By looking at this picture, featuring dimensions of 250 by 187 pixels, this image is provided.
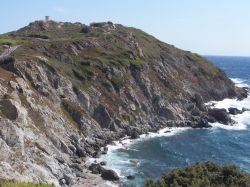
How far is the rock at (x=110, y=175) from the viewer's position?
75.4 metres

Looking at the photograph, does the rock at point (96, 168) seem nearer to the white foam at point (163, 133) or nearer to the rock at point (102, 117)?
the white foam at point (163, 133)

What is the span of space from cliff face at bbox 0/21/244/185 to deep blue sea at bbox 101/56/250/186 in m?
4.93

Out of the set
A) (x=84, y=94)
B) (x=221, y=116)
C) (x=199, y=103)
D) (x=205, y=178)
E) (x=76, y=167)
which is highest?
(x=84, y=94)

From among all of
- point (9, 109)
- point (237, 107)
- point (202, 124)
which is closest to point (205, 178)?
point (9, 109)

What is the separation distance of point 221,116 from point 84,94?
43805 millimetres

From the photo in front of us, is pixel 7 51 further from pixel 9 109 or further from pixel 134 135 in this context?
pixel 9 109

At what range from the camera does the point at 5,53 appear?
110 meters

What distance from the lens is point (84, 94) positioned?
10731 centimetres

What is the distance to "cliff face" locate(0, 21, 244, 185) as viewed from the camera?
7406cm

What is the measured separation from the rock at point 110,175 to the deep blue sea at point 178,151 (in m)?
1.47

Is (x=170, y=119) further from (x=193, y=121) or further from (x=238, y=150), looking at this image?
(x=238, y=150)

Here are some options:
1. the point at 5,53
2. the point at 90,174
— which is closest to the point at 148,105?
the point at 5,53

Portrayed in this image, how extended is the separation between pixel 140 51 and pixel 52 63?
46.2 meters

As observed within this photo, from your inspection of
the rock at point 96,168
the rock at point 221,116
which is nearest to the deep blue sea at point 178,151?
the rock at point 96,168
